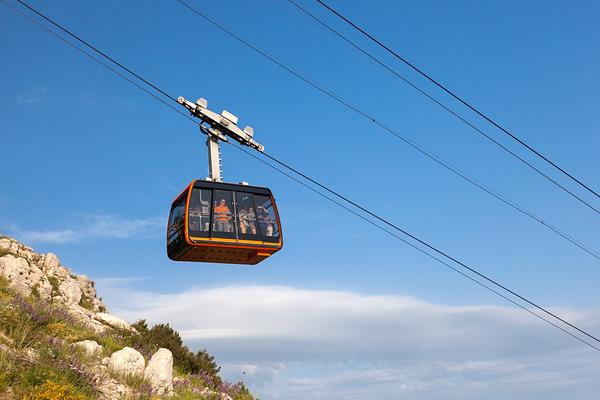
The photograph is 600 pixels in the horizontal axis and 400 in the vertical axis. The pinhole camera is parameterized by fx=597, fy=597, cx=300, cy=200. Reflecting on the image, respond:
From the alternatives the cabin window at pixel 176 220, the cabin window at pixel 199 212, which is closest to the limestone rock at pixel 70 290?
the cabin window at pixel 176 220

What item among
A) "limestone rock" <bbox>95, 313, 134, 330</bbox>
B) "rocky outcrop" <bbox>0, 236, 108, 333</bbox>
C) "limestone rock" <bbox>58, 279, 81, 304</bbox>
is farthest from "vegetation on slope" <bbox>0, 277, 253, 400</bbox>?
"limestone rock" <bbox>58, 279, 81, 304</bbox>

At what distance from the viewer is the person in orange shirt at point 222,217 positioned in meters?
19.4

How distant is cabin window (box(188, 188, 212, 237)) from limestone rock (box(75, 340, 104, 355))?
4.51 m

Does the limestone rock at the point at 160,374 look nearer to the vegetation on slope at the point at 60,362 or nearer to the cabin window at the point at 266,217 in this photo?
the vegetation on slope at the point at 60,362

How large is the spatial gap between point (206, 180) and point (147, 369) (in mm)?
6303

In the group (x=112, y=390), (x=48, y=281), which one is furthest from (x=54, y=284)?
(x=112, y=390)

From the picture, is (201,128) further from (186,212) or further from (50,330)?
(50,330)

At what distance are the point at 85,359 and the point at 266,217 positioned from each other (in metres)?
7.35

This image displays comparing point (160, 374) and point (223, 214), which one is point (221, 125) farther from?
point (160, 374)

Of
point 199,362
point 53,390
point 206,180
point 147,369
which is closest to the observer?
point 53,390

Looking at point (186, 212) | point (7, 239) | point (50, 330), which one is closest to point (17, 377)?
point (50, 330)

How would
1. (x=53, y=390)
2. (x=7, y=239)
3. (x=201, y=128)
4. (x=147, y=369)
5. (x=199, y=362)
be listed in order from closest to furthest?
(x=53, y=390) < (x=147, y=369) < (x=201, y=128) < (x=199, y=362) < (x=7, y=239)

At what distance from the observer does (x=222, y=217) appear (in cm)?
1961

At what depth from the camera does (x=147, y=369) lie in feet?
59.2
